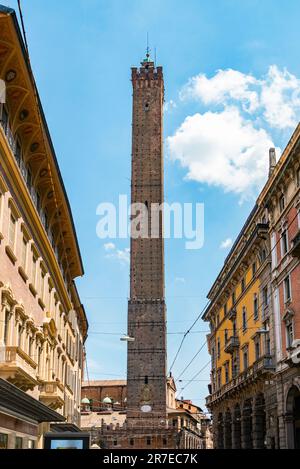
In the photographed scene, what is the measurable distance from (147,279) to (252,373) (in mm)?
50181

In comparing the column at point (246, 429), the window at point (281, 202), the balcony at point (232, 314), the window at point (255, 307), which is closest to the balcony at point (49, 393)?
the window at point (281, 202)

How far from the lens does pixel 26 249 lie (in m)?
21.6

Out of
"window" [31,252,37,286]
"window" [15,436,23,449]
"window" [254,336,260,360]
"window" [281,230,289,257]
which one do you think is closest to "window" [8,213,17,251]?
"window" [31,252,37,286]

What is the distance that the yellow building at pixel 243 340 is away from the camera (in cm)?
3669

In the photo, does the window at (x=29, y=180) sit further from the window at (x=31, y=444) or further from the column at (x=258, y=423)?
the column at (x=258, y=423)

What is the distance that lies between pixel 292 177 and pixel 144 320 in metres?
57.5

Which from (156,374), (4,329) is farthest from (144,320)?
(4,329)

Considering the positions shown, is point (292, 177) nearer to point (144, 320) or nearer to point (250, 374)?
point (250, 374)

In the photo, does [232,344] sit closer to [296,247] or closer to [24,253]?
[296,247]

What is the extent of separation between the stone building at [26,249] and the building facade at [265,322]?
10.5 metres

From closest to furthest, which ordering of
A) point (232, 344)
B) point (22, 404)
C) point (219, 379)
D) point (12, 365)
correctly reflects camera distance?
point (12, 365)
point (22, 404)
point (232, 344)
point (219, 379)

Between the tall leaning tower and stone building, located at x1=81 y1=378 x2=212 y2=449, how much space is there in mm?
1303

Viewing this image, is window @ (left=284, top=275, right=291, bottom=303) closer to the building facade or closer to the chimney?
the building facade

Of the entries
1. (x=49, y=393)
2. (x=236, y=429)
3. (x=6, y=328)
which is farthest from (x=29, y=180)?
(x=236, y=429)
